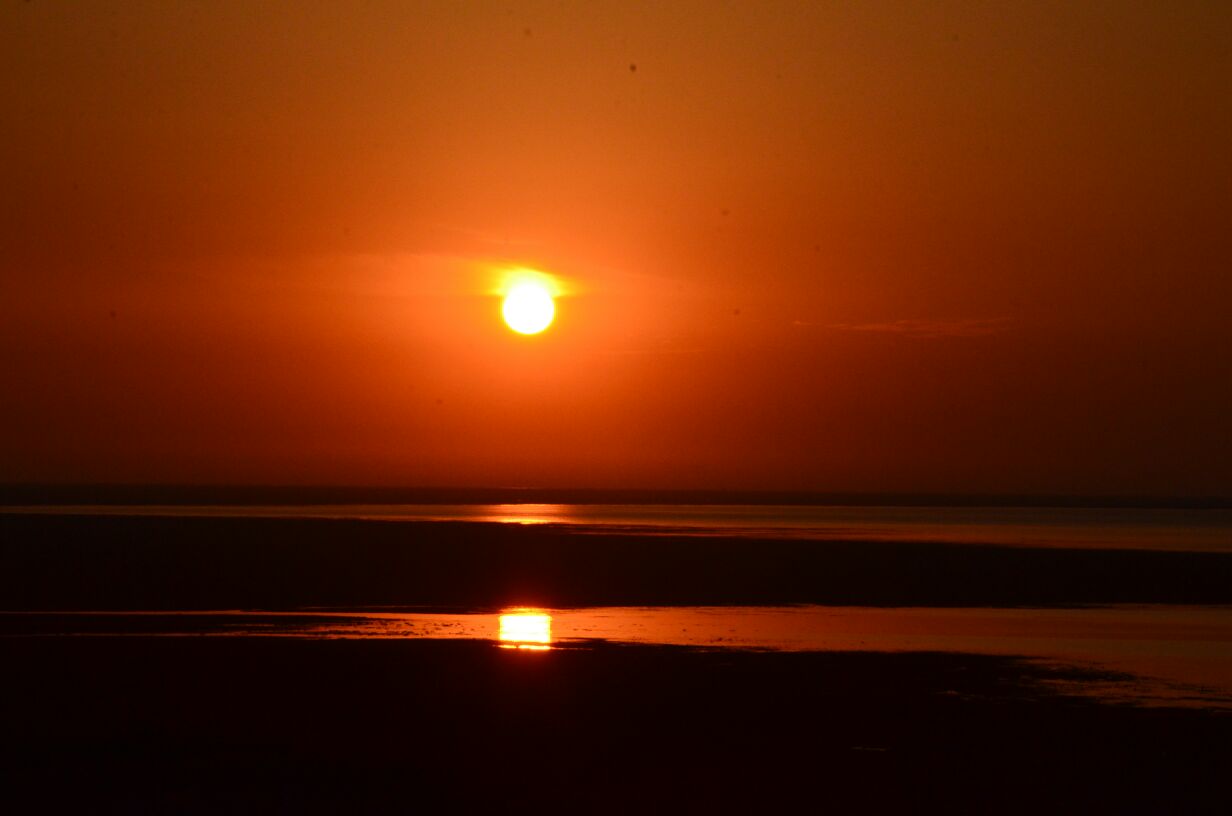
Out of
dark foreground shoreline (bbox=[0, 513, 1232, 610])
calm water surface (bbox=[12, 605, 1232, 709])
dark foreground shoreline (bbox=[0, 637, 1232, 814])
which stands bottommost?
dark foreground shoreline (bbox=[0, 637, 1232, 814])

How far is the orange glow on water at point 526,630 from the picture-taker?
80.9 ft

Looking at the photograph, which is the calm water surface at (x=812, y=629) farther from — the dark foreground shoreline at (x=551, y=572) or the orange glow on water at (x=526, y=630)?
the dark foreground shoreline at (x=551, y=572)

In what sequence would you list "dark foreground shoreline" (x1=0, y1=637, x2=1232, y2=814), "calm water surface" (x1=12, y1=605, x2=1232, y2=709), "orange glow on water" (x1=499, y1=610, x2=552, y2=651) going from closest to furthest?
"dark foreground shoreline" (x1=0, y1=637, x2=1232, y2=814), "calm water surface" (x1=12, y1=605, x2=1232, y2=709), "orange glow on water" (x1=499, y1=610, x2=552, y2=651)

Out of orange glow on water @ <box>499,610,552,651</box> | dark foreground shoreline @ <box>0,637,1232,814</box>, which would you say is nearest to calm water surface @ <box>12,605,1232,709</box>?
orange glow on water @ <box>499,610,552,651</box>

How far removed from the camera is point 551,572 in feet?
133

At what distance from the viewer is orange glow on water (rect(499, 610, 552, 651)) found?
24.7 m

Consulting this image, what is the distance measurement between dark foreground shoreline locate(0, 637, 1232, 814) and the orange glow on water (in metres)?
1.52

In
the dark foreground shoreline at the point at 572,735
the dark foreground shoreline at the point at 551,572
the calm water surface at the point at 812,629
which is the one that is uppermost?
the dark foreground shoreline at the point at 551,572

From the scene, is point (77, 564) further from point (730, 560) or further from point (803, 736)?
point (803, 736)

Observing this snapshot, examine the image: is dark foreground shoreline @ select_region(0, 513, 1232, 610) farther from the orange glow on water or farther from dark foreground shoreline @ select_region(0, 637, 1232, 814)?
dark foreground shoreline @ select_region(0, 637, 1232, 814)

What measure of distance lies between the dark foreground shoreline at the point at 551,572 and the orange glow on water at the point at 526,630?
2.57m

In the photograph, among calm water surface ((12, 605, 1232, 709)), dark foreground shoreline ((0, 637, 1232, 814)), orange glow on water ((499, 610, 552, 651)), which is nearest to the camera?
dark foreground shoreline ((0, 637, 1232, 814))

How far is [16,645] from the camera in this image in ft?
76.0

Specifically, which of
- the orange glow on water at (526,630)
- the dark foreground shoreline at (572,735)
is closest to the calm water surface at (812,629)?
the orange glow on water at (526,630)
